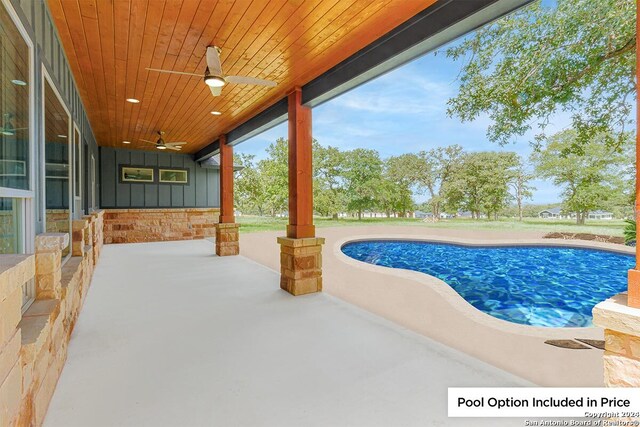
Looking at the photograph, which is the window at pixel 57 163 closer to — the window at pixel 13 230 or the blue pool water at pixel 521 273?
the window at pixel 13 230

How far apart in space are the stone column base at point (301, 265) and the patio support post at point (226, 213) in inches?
120

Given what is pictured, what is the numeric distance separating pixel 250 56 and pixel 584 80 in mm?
5973

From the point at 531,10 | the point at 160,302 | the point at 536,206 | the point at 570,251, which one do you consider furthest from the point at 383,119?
the point at 160,302

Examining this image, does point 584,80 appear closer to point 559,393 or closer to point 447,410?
point 559,393

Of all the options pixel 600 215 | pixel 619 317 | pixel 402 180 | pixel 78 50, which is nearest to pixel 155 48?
pixel 78 50

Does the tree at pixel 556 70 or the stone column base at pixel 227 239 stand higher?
the tree at pixel 556 70

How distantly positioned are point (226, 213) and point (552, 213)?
861 inches

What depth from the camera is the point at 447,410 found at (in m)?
1.75

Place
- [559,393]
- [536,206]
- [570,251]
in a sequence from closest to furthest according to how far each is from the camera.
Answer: [559,393], [570,251], [536,206]

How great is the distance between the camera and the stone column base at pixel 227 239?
22.6 feet

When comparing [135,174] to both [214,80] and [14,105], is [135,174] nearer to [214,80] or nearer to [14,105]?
[214,80]

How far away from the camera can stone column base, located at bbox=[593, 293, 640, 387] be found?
1251mm

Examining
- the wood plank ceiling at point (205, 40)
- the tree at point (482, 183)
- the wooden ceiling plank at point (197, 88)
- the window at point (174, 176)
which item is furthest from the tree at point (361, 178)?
the wood plank ceiling at point (205, 40)

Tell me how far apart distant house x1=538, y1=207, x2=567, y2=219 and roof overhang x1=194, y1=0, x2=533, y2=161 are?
67.3ft
